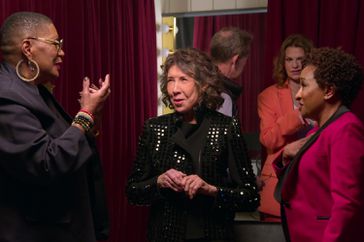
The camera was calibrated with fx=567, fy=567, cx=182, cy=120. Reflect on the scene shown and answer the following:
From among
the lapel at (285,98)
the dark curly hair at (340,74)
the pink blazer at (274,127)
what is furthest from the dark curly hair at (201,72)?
the lapel at (285,98)

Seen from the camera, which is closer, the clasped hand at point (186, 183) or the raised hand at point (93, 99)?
the raised hand at point (93, 99)

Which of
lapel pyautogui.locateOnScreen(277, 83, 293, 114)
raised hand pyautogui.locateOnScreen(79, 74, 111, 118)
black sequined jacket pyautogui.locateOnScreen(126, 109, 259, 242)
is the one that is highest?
raised hand pyautogui.locateOnScreen(79, 74, 111, 118)

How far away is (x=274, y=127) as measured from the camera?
9.71 feet

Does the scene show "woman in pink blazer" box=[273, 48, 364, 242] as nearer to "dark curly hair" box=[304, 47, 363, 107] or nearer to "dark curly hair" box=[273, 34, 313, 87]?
"dark curly hair" box=[304, 47, 363, 107]

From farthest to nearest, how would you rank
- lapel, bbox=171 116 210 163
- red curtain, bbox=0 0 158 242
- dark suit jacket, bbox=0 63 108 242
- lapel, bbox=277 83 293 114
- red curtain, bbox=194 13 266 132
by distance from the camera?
red curtain, bbox=194 13 266 132 < lapel, bbox=277 83 293 114 < red curtain, bbox=0 0 158 242 < lapel, bbox=171 116 210 163 < dark suit jacket, bbox=0 63 108 242

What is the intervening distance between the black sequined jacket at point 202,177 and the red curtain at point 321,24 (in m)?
1.48

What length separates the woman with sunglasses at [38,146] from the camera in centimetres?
163

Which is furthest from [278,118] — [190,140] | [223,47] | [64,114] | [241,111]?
[241,111]

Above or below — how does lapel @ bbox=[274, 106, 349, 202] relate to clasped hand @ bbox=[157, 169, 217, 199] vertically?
above

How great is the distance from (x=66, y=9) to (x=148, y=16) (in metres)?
1.06

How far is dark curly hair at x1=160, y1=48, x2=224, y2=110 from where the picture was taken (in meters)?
2.33

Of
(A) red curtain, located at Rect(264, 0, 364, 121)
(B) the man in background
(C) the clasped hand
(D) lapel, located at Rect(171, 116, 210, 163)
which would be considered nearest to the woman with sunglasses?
(C) the clasped hand

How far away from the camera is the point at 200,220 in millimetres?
2191

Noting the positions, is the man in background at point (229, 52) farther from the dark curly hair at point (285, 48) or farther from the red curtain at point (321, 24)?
the red curtain at point (321, 24)
